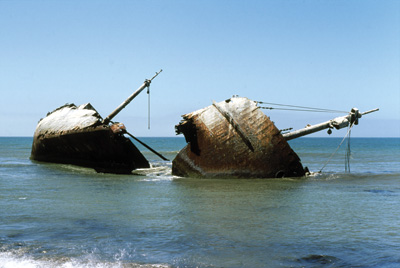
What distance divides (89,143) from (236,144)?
6.11 metres

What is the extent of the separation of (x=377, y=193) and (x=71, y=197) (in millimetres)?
6954

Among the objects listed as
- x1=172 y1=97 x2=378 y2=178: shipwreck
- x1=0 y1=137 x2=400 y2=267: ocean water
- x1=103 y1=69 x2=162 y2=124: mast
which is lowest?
x1=0 y1=137 x2=400 y2=267: ocean water

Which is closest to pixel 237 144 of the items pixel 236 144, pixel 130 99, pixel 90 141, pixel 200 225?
pixel 236 144

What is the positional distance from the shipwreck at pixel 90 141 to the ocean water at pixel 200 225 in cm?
368

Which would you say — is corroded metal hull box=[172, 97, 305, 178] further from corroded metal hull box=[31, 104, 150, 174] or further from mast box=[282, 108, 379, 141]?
corroded metal hull box=[31, 104, 150, 174]

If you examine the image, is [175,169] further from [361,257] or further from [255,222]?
[361,257]

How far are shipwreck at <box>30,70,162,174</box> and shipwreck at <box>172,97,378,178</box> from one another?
315 cm

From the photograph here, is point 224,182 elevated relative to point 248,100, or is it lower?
lower

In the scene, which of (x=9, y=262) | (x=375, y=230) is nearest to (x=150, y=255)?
(x=9, y=262)

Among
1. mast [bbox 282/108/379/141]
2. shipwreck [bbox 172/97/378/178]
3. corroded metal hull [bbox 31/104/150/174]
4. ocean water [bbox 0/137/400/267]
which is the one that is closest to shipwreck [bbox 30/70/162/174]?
corroded metal hull [bbox 31/104/150/174]

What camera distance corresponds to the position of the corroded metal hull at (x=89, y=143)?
49.0 ft

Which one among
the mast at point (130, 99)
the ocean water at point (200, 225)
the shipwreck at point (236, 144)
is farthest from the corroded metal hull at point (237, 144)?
the mast at point (130, 99)

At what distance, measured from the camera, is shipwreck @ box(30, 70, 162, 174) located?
49.0 feet

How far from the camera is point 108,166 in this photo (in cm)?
1566
